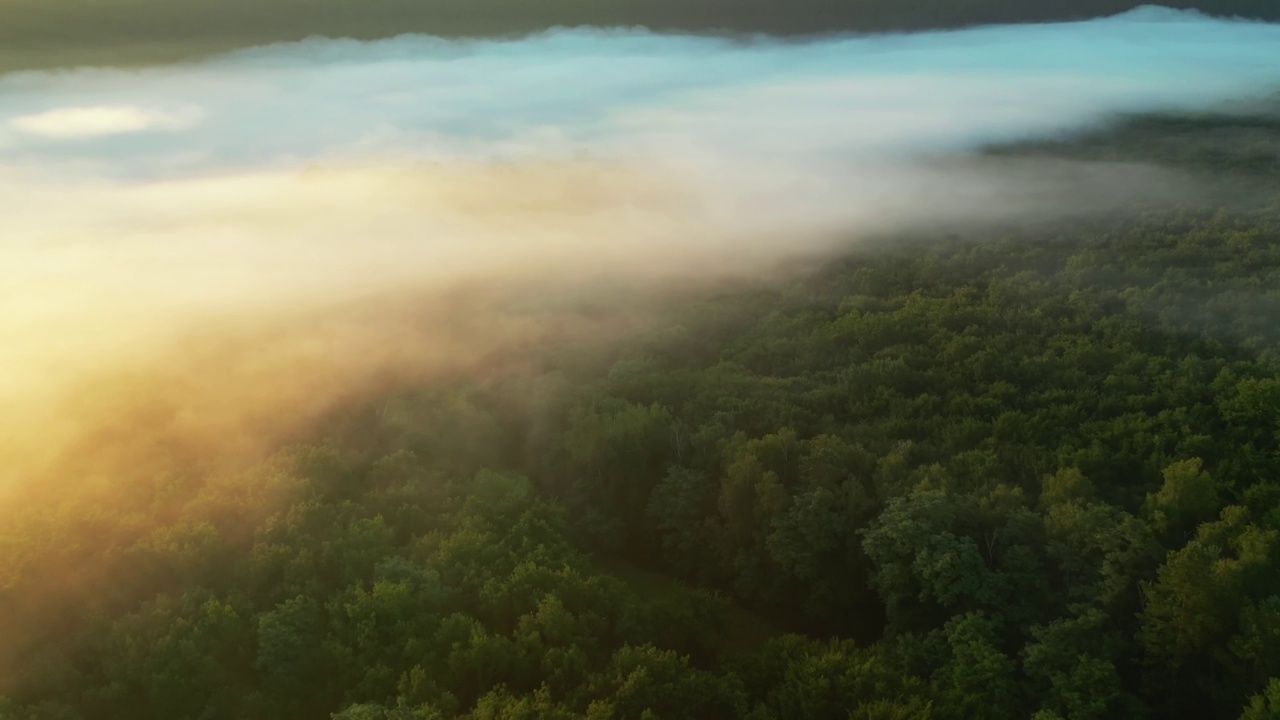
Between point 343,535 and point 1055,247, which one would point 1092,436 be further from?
point 1055,247

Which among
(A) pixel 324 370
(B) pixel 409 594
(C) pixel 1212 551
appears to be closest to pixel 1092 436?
(C) pixel 1212 551

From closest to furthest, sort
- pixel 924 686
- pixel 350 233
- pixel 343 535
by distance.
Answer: pixel 924 686, pixel 343 535, pixel 350 233

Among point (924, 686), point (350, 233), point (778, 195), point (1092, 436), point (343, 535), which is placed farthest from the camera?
point (778, 195)

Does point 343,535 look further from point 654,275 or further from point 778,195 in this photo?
point 778,195

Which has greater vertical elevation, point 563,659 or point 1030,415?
point 1030,415

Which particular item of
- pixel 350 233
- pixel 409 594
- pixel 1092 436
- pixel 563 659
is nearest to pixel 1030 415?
pixel 1092 436

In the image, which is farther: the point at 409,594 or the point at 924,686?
the point at 409,594
